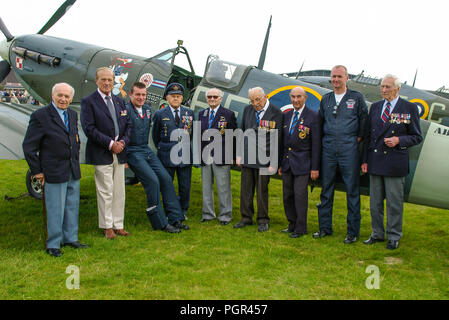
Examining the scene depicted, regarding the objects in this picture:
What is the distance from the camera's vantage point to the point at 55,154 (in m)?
4.07

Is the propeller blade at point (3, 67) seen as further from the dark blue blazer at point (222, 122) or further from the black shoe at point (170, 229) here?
the black shoe at point (170, 229)

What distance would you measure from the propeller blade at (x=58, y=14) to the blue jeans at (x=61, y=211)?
216 inches

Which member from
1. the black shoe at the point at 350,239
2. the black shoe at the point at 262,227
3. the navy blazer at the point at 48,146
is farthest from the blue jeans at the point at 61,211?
the black shoe at the point at 350,239

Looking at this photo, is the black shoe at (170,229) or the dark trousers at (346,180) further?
the black shoe at (170,229)

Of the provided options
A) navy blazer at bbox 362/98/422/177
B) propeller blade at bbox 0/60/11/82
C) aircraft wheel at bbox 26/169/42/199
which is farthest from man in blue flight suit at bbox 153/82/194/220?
propeller blade at bbox 0/60/11/82

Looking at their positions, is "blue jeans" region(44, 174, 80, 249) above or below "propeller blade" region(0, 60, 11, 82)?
below

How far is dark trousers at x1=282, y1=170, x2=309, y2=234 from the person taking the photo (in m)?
4.91

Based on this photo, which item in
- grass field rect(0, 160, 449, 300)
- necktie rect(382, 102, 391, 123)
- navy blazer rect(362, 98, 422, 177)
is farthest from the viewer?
necktie rect(382, 102, 391, 123)

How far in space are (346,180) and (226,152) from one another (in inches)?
64.4

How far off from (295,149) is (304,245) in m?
1.20

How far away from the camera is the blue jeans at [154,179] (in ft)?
16.1

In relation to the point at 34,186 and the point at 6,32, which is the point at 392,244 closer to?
the point at 34,186

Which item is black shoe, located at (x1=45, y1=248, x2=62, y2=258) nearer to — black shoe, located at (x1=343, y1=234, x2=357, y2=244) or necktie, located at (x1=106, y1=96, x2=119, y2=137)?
necktie, located at (x1=106, y1=96, x2=119, y2=137)

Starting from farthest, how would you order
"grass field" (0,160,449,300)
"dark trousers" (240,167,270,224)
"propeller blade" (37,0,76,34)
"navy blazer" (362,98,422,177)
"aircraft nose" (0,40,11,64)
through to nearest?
"propeller blade" (37,0,76,34) → "aircraft nose" (0,40,11,64) → "dark trousers" (240,167,270,224) → "navy blazer" (362,98,422,177) → "grass field" (0,160,449,300)
